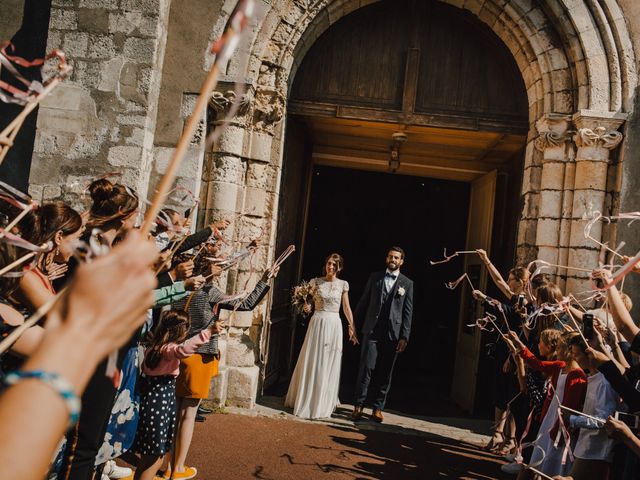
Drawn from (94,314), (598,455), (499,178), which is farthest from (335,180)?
(94,314)

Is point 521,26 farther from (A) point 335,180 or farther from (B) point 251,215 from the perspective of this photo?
(A) point 335,180

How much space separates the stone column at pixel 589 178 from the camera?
6281mm

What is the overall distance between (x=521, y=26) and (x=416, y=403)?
5500 mm

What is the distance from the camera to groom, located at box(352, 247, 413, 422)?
22.5ft

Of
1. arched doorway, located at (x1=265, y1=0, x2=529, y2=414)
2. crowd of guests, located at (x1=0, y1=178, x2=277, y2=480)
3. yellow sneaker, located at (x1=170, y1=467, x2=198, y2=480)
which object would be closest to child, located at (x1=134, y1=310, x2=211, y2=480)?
crowd of guests, located at (x1=0, y1=178, x2=277, y2=480)

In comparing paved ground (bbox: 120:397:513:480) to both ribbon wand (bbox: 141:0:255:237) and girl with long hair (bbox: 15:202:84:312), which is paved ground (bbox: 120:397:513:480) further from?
ribbon wand (bbox: 141:0:255:237)

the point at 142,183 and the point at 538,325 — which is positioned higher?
the point at 142,183

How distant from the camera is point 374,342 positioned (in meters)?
6.97

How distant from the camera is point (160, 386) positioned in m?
3.81

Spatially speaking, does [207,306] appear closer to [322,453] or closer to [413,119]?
[322,453]

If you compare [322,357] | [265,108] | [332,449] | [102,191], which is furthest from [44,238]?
[322,357]

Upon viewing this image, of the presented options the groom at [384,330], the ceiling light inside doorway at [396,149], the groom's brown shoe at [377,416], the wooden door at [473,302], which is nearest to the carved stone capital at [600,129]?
the wooden door at [473,302]

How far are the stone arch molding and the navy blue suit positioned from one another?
2679mm

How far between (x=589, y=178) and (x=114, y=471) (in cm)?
570
